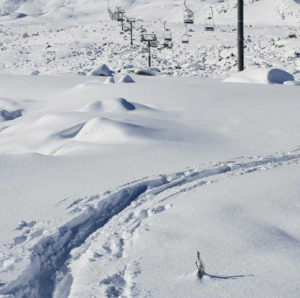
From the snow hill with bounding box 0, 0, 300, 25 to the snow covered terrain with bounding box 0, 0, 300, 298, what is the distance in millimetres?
35356

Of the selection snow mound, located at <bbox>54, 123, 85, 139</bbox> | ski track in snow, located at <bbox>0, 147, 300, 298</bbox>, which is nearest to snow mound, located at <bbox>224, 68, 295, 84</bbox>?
snow mound, located at <bbox>54, 123, 85, 139</bbox>

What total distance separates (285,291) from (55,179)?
7.14 feet

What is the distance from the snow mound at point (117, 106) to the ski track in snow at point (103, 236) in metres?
2.16

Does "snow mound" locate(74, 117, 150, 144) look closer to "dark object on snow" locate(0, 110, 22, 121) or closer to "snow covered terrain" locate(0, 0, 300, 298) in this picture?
"snow covered terrain" locate(0, 0, 300, 298)

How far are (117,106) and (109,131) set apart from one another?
114cm

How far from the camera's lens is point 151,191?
3.55 m

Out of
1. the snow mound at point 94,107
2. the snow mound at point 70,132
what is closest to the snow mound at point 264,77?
the snow mound at point 94,107

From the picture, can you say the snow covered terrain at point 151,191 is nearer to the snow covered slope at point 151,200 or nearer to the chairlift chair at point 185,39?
the snow covered slope at point 151,200

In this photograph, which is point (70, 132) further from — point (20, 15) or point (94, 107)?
point (20, 15)

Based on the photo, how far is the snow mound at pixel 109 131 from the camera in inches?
185

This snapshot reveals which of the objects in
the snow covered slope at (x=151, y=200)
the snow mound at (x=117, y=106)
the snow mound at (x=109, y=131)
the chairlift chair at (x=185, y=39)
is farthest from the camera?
the chairlift chair at (x=185, y=39)

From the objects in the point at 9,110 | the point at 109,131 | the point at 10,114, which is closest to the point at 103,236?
the point at 109,131

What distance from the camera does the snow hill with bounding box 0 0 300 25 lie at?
136 feet

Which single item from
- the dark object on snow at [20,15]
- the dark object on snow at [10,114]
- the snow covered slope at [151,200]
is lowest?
the dark object on snow at [10,114]
